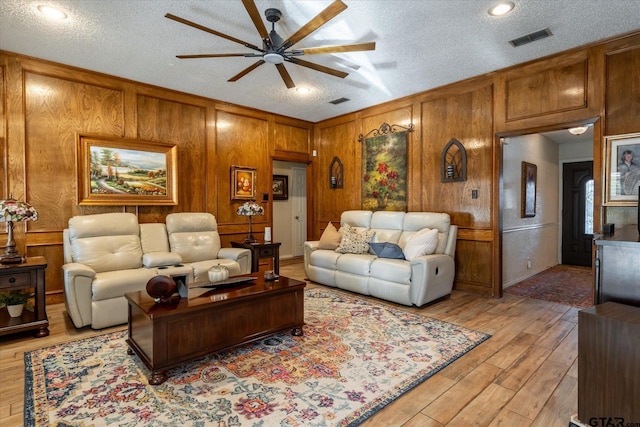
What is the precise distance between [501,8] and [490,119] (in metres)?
1.67

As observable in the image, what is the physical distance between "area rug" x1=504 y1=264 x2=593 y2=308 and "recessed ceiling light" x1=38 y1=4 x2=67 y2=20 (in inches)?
224

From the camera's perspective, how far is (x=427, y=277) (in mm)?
3561

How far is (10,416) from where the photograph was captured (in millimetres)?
1800

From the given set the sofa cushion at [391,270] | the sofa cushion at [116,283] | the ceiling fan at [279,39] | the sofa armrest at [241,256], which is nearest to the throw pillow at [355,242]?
the sofa cushion at [391,270]

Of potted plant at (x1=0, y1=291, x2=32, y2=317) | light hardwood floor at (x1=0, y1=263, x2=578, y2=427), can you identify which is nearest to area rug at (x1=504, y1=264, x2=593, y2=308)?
light hardwood floor at (x1=0, y1=263, x2=578, y2=427)

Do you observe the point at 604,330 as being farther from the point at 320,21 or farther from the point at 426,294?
the point at 320,21

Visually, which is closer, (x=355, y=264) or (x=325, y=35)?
(x=325, y=35)

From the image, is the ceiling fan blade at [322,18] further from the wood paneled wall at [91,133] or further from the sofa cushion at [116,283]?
the wood paneled wall at [91,133]

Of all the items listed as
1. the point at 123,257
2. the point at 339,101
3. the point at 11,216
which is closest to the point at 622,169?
the point at 339,101

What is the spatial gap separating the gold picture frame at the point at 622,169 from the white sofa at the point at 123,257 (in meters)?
4.02

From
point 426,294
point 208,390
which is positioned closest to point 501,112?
point 426,294

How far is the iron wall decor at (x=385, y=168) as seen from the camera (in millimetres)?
5105

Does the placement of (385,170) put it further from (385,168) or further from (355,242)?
(355,242)

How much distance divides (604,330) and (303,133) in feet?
18.1
